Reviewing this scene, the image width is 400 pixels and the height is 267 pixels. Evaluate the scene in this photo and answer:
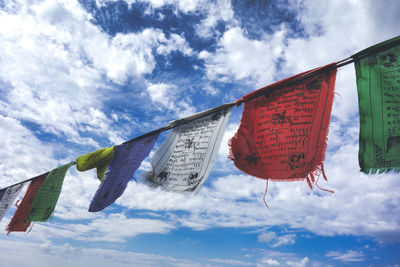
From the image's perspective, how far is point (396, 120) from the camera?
5.69ft

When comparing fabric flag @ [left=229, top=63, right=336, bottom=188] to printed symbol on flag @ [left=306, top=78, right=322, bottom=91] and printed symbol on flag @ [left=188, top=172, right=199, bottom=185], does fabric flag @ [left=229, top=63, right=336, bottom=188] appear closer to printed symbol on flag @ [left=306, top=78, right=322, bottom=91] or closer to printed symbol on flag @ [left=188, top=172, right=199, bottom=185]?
printed symbol on flag @ [left=306, top=78, right=322, bottom=91]

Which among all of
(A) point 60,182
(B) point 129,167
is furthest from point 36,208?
(B) point 129,167

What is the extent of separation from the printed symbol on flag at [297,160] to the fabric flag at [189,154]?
84cm

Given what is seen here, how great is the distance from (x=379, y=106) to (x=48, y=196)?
5.93 metres

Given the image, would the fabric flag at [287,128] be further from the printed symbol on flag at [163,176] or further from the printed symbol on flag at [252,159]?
the printed symbol on flag at [163,176]

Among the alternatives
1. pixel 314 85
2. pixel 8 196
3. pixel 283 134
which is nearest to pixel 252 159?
pixel 283 134

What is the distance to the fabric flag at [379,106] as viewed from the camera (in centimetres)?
171

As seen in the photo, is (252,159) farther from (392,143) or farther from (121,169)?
(121,169)

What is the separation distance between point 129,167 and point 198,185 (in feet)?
5.26

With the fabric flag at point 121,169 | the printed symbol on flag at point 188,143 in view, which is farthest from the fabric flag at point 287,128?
the fabric flag at point 121,169

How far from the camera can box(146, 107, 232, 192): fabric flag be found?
2.64 meters

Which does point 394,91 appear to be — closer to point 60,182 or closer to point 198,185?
point 198,185

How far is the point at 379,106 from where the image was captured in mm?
1829

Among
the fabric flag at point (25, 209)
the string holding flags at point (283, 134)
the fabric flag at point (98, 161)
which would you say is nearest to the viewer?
the string holding flags at point (283, 134)
